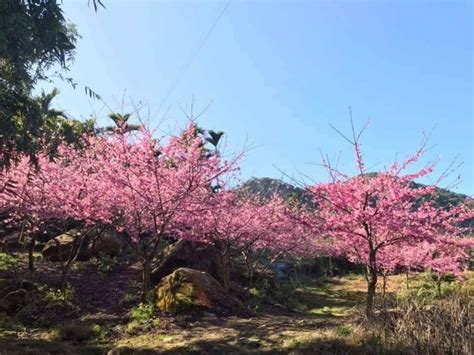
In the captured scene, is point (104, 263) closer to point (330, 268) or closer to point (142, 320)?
point (142, 320)

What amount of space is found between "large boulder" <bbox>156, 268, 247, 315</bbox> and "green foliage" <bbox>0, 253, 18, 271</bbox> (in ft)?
24.0

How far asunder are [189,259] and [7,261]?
21.8 ft

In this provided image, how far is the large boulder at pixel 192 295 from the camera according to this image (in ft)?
32.7

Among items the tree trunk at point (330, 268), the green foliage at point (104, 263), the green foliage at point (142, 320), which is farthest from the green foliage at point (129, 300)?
the tree trunk at point (330, 268)

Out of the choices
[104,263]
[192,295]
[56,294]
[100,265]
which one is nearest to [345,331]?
[192,295]

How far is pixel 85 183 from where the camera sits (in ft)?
37.1

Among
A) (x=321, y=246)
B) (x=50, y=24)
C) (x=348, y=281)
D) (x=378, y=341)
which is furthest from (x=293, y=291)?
(x=50, y=24)

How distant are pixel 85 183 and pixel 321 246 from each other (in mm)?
13319

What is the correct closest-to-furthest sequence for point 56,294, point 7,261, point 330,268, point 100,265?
point 56,294, point 7,261, point 100,265, point 330,268

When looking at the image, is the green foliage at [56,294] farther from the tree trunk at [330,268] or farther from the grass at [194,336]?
the tree trunk at [330,268]

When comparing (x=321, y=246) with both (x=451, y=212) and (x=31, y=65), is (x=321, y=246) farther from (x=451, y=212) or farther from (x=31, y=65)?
(x=31, y=65)

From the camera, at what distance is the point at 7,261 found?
52.2ft

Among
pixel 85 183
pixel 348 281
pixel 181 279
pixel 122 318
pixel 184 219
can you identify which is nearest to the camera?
pixel 122 318

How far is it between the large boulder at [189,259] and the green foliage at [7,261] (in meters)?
4.95
